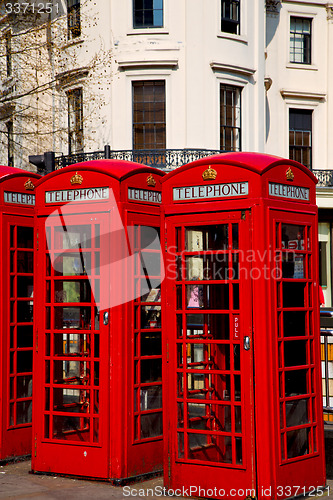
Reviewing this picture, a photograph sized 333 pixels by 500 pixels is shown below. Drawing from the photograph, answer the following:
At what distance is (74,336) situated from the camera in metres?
7.66

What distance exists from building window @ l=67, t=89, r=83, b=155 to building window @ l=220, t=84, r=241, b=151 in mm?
4065

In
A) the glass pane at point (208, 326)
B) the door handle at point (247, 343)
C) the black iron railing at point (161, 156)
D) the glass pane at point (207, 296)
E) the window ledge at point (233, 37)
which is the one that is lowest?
the door handle at point (247, 343)

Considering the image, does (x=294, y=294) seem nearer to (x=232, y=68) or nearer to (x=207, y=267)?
(x=207, y=267)

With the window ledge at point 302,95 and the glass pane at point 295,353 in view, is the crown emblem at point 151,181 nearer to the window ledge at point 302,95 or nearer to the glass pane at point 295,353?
the glass pane at point 295,353

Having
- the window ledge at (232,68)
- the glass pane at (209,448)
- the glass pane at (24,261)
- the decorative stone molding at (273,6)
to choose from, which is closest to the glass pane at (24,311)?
the glass pane at (24,261)

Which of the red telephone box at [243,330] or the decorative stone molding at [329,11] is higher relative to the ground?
the decorative stone molding at [329,11]

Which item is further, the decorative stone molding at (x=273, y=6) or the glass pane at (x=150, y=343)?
the decorative stone molding at (x=273, y=6)

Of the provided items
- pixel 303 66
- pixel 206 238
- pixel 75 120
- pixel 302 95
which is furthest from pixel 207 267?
pixel 303 66

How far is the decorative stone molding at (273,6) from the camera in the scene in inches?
993

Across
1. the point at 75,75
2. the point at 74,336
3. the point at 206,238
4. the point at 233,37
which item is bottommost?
the point at 74,336

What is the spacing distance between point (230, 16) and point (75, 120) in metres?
5.44

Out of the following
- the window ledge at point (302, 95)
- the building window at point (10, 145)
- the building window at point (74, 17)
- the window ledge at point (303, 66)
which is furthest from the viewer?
the window ledge at point (303, 66)

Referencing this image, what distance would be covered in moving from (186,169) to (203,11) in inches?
639

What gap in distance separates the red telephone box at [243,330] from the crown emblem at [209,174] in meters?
0.01
